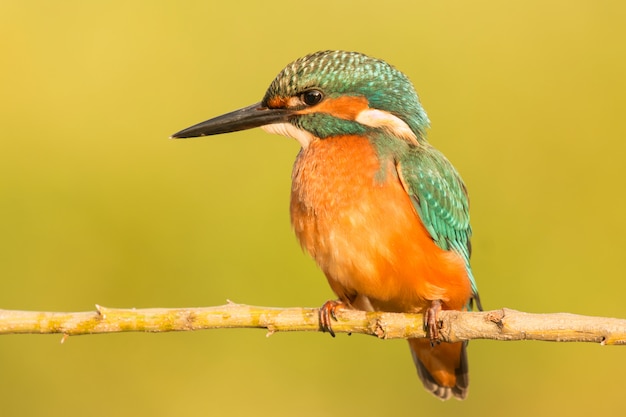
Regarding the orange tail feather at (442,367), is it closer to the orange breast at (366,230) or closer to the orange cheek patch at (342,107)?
the orange breast at (366,230)

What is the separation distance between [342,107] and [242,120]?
440 mm

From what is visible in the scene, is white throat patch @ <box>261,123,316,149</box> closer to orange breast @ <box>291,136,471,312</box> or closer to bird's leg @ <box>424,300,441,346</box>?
orange breast @ <box>291,136,471,312</box>

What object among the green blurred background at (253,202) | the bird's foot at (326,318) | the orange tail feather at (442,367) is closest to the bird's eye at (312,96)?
the bird's foot at (326,318)

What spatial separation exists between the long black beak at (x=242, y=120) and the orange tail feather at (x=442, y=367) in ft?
4.30

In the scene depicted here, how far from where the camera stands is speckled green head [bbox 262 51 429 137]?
12.8ft

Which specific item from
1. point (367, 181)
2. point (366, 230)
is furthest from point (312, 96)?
point (366, 230)

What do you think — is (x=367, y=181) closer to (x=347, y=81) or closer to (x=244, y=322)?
(x=347, y=81)

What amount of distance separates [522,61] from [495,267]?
166 cm

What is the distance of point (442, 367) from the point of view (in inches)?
182

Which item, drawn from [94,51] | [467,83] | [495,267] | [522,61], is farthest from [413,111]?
[94,51]

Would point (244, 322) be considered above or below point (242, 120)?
below

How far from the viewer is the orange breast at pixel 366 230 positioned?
3.80 m

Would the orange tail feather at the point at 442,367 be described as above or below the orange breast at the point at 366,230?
below

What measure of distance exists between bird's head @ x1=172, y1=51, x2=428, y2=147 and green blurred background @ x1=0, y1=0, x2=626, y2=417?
1.52 meters
